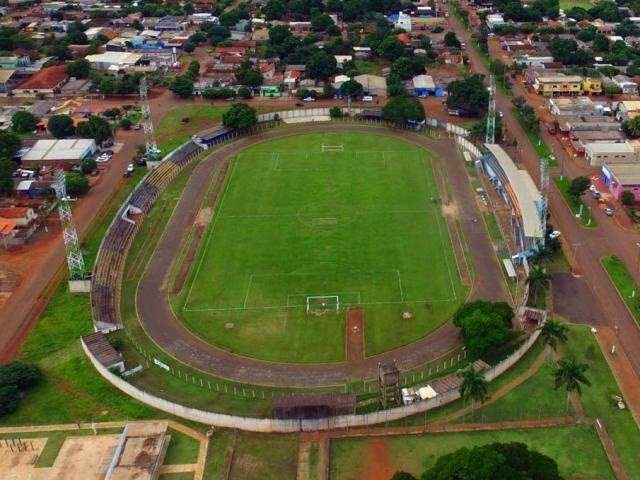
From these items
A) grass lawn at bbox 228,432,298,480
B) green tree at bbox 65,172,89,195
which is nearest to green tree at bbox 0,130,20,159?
green tree at bbox 65,172,89,195

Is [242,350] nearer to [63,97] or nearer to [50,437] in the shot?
[50,437]

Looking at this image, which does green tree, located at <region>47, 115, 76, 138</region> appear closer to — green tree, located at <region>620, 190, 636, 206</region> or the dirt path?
the dirt path

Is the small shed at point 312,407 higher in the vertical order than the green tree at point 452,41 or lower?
higher

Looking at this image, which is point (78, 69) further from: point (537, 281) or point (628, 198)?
point (537, 281)

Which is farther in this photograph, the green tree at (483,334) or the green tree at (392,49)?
the green tree at (392,49)

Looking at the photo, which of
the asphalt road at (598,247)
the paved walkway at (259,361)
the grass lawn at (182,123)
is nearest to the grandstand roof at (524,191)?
the asphalt road at (598,247)

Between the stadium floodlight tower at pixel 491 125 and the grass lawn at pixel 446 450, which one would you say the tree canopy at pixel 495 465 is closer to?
the grass lawn at pixel 446 450
